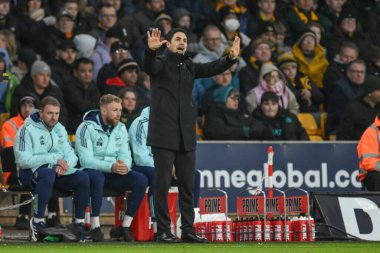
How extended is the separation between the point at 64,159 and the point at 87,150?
0.39 m

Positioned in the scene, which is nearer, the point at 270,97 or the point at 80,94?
the point at 80,94

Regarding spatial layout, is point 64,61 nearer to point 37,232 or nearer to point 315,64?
point 315,64

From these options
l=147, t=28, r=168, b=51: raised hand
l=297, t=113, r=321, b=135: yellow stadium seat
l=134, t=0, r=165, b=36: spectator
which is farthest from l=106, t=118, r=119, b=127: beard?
l=134, t=0, r=165, b=36: spectator

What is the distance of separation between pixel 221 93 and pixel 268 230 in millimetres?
5239

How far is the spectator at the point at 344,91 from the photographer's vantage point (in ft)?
70.0

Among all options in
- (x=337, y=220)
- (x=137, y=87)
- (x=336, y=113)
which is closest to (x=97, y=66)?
(x=137, y=87)

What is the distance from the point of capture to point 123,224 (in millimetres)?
16219

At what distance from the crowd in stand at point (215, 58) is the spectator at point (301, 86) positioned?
0.08 ft

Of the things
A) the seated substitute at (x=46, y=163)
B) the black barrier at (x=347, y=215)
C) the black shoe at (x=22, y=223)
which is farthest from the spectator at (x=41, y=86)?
the black barrier at (x=347, y=215)

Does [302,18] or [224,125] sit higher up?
[302,18]

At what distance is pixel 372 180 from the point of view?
56.1ft

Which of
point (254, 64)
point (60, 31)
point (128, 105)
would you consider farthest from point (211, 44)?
point (128, 105)

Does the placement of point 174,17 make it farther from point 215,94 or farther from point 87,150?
point 87,150

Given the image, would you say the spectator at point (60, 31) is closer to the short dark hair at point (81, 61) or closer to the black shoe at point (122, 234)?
the short dark hair at point (81, 61)
